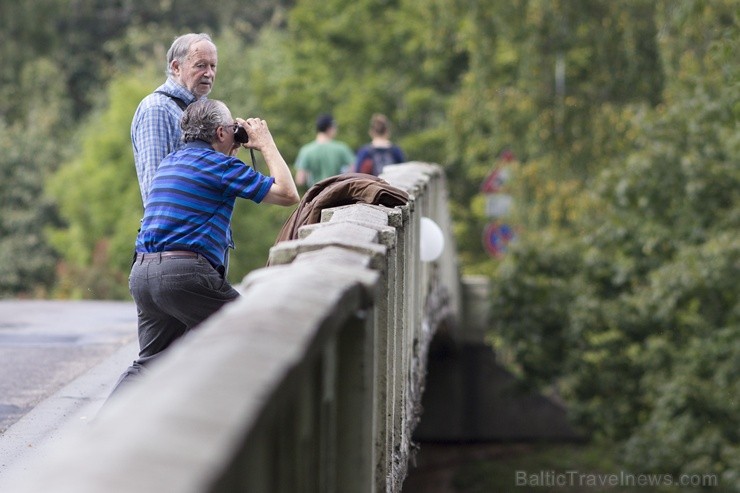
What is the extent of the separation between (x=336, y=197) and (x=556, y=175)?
17.3 meters

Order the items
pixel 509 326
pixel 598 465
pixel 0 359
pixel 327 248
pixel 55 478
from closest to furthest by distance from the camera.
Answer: pixel 55 478, pixel 327 248, pixel 0 359, pixel 509 326, pixel 598 465

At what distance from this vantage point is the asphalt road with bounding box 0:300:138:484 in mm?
7562

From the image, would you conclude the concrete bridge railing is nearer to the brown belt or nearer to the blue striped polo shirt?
the blue striped polo shirt

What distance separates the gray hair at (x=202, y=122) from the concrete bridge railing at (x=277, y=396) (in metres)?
0.57

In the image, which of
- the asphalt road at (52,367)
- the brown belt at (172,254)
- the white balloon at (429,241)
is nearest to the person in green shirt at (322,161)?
the asphalt road at (52,367)

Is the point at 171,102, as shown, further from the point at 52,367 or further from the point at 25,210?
the point at 25,210

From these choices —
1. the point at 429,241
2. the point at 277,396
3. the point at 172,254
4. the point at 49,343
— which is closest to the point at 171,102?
the point at 172,254

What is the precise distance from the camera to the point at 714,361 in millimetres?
18453

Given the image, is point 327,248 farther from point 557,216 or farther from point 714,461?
point 557,216

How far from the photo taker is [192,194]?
608cm

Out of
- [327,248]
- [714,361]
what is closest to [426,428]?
[714,361]

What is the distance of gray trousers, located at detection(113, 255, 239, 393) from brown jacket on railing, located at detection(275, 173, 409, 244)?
2.08 ft

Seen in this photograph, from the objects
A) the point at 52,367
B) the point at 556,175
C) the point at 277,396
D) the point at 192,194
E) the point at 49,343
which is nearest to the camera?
the point at 277,396

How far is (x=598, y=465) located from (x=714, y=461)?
6634mm
